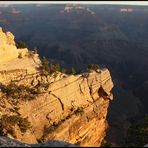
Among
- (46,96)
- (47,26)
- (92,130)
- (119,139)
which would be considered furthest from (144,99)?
(47,26)

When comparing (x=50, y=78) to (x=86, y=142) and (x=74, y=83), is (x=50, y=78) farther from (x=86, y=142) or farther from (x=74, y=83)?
(x=86, y=142)

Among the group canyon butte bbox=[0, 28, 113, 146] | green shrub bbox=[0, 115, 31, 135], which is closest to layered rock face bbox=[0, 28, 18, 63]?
canyon butte bbox=[0, 28, 113, 146]

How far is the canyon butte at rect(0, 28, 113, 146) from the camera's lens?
1729 inches

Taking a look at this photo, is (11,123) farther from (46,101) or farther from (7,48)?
(7,48)

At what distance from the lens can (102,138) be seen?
5459 cm

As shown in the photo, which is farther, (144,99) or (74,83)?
(144,99)

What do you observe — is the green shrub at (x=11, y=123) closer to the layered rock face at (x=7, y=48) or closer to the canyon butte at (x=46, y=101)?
the canyon butte at (x=46, y=101)

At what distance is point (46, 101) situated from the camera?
47.0 meters

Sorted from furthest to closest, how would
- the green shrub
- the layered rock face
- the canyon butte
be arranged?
1. the layered rock face
2. the canyon butte
3. the green shrub

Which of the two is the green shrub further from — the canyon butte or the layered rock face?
the layered rock face

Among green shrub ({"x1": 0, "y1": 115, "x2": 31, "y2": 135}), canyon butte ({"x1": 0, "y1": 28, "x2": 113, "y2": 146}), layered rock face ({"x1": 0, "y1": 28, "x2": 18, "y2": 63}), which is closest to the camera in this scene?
green shrub ({"x1": 0, "y1": 115, "x2": 31, "y2": 135})

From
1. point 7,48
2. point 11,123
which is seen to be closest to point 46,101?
point 11,123

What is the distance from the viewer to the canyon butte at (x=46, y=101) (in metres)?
43.9

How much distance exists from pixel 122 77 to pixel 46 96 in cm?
6201
